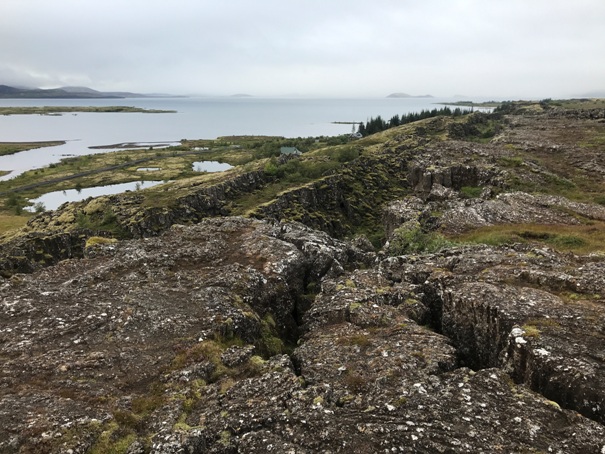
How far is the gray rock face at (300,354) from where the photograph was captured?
11359 millimetres

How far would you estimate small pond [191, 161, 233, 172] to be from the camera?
6880 inches

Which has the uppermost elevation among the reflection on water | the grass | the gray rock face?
the grass

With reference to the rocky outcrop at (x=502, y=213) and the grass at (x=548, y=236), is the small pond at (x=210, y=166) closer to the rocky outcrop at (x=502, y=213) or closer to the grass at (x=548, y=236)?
the rocky outcrop at (x=502, y=213)

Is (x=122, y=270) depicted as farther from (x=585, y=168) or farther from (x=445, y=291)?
(x=585, y=168)

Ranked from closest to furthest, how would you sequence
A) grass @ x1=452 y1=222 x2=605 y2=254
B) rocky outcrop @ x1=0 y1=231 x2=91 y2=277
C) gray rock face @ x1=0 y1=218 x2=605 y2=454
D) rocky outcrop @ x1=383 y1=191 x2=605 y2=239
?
gray rock face @ x1=0 y1=218 x2=605 y2=454 → grass @ x1=452 y1=222 x2=605 y2=254 → rocky outcrop @ x1=383 y1=191 x2=605 y2=239 → rocky outcrop @ x1=0 y1=231 x2=91 y2=277

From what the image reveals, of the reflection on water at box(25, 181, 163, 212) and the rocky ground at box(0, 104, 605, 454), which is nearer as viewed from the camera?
the rocky ground at box(0, 104, 605, 454)

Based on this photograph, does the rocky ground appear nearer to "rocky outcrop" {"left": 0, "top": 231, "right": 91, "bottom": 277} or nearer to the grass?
the grass

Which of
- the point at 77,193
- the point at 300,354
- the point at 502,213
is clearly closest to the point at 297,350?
the point at 300,354

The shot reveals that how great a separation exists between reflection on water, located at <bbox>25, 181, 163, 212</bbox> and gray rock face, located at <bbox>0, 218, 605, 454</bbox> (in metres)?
115

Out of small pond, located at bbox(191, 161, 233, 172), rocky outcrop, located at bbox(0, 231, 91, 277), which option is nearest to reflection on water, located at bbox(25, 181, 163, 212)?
small pond, located at bbox(191, 161, 233, 172)

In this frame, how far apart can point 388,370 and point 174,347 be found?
8966 mm

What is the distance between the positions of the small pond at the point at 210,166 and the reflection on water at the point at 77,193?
31.9m

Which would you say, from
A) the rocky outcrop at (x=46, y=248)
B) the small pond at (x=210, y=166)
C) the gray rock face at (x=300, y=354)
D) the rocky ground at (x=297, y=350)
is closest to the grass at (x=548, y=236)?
the rocky ground at (x=297, y=350)

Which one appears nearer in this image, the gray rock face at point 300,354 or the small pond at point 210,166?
the gray rock face at point 300,354
